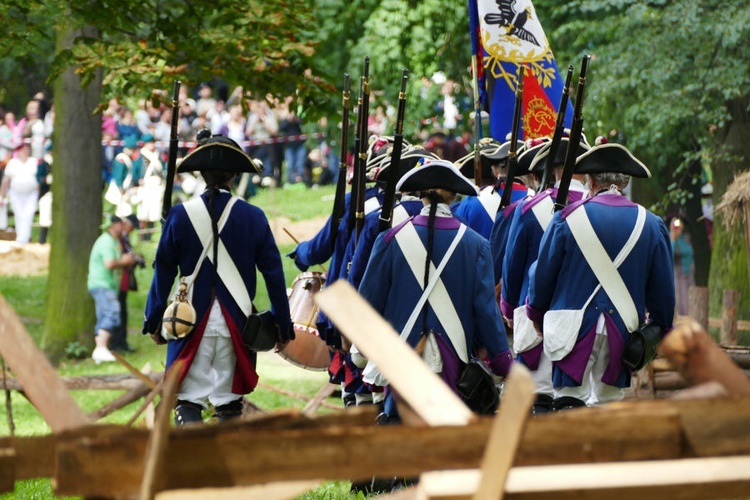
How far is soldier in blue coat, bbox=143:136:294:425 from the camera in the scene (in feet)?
28.5

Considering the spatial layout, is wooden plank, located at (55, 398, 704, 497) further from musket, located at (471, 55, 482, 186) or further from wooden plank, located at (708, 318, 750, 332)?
wooden plank, located at (708, 318, 750, 332)

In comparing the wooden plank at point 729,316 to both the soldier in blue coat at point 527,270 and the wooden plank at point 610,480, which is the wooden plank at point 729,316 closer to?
the soldier in blue coat at point 527,270

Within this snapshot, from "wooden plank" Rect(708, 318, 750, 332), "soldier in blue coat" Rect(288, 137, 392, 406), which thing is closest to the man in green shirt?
"wooden plank" Rect(708, 318, 750, 332)

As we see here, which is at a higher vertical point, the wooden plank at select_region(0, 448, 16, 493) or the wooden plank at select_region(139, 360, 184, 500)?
the wooden plank at select_region(139, 360, 184, 500)

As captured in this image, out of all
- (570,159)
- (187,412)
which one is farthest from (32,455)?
(570,159)

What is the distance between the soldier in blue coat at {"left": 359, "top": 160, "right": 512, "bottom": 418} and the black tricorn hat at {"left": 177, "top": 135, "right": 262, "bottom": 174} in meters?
1.19

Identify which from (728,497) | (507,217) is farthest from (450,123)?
(728,497)

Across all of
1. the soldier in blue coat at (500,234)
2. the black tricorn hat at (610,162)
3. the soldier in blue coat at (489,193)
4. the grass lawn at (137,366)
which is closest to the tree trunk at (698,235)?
the grass lawn at (137,366)

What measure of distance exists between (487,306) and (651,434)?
468 cm

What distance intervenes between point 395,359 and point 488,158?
7.48m

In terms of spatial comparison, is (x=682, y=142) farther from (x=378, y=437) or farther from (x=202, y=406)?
(x=378, y=437)

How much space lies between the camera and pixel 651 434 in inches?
132

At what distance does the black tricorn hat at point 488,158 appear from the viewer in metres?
10.6

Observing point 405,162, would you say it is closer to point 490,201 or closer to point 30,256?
point 490,201
